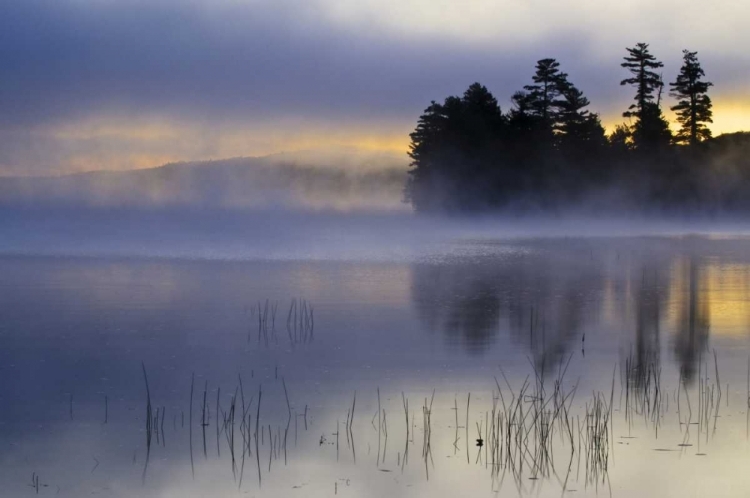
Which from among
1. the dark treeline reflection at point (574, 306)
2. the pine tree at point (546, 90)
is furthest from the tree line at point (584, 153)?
the dark treeline reflection at point (574, 306)

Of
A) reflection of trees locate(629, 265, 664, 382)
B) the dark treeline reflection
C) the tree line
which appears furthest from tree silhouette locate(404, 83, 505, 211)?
reflection of trees locate(629, 265, 664, 382)

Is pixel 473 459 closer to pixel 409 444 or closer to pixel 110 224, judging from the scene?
pixel 409 444

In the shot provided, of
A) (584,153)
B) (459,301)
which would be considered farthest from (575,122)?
(459,301)

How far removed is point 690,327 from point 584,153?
69.2 metres

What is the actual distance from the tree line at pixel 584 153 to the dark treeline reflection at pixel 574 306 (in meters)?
47.8

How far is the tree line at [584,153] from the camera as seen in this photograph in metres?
87.0

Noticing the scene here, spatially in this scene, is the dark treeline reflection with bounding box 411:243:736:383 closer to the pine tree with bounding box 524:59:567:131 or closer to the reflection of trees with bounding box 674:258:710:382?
the reflection of trees with bounding box 674:258:710:382

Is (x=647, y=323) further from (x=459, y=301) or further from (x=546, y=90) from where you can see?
(x=546, y=90)

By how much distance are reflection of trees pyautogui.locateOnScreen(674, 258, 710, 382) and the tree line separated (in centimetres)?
5616

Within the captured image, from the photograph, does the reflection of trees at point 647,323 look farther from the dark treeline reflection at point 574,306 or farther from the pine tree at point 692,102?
the pine tree at point 692,102

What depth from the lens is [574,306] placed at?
24906mm

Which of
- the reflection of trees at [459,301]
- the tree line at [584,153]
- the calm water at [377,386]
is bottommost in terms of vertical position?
the calm water at [377,386]

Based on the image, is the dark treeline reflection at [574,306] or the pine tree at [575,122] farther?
the pine tree at [575,122]

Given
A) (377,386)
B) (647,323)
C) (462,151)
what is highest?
(462,151)
